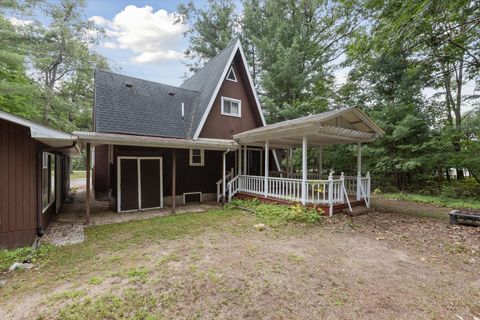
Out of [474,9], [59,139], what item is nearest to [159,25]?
[59,139]

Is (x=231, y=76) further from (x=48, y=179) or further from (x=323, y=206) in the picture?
(x=48, y=179)

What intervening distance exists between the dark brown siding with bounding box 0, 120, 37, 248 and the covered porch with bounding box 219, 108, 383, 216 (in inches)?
241

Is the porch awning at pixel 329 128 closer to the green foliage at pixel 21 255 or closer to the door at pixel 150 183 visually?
the door at pixel 150 183

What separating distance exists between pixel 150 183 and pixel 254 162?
5343 mm

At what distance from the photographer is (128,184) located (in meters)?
8.16

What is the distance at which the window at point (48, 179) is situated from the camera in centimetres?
589

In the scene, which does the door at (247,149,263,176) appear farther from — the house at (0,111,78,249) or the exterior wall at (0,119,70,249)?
the exterior wall at (0,119,70,249)

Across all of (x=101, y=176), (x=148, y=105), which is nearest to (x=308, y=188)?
(x=148, y=105)

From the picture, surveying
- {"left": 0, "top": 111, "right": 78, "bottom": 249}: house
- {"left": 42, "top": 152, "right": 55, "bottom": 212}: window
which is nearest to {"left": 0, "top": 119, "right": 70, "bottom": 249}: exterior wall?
{"left": 0, "top": 111, "right": 78, "bottom": 249}: house

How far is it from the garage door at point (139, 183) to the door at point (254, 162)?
180 inches

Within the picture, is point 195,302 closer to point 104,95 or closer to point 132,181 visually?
point 132,181

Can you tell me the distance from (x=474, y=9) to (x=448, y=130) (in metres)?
5.67

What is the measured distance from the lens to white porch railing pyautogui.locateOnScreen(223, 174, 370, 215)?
7145mm

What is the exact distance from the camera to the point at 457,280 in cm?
352
